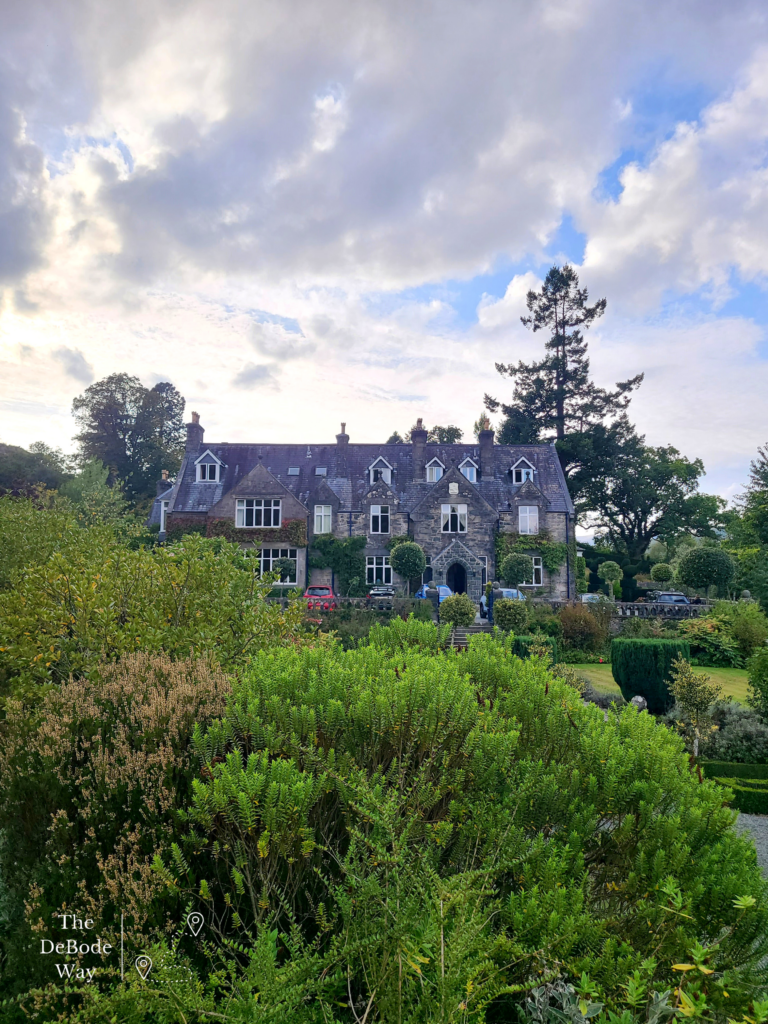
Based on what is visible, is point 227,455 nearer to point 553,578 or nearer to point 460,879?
point 553,578

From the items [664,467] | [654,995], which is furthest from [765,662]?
[664,467]

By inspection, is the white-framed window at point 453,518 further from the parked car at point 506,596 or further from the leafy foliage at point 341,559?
the leafy foliage at point 341,559

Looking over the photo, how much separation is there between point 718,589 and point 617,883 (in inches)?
1393

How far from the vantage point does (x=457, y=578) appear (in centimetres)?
3575

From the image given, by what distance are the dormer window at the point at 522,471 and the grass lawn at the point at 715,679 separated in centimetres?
1901

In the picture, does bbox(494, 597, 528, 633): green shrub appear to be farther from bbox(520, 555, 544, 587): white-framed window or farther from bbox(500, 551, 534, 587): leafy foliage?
bbox(520, 555, 544, 587): white-framed window

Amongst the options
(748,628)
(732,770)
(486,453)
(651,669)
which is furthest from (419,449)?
(732,770)

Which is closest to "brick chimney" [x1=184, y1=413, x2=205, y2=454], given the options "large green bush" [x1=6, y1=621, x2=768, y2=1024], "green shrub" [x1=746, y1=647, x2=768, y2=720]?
"green shrub" [x1=746, y1=647, x2=768, y2=720]

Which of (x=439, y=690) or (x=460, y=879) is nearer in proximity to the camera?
(x=460, y=879)

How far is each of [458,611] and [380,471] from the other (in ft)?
51.0

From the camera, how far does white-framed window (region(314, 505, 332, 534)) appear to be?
36.6 meters

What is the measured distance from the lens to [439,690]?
4.15 m

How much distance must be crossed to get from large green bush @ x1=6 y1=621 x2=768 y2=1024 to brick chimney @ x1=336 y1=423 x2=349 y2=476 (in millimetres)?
34150

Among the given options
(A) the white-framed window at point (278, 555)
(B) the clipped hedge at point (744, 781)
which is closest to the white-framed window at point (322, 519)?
(A) the white-framed window at point (278, 555)
